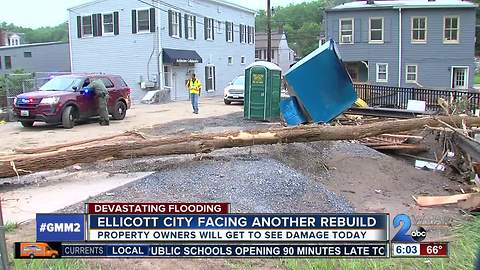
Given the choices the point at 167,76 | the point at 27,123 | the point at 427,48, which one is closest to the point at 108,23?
the point at 167,76

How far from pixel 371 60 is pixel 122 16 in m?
16.3

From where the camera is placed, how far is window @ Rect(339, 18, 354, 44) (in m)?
35.2

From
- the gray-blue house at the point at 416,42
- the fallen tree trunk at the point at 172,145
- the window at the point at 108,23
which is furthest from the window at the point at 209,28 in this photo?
the fallen tree trunk at the point at 172,145

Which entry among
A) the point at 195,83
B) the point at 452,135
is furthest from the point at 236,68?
the point at 452,135

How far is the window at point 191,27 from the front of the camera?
3730 cm

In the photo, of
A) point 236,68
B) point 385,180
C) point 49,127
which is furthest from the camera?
point 236,68

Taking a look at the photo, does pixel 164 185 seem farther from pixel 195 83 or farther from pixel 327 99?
pixel 195 83

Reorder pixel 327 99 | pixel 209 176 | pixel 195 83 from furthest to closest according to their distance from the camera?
pixel 195 83, pixel 327 99, pixel 209 176

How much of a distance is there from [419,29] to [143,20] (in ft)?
57.7

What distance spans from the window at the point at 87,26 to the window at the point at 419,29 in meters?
21.0

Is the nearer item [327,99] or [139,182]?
[139,182]

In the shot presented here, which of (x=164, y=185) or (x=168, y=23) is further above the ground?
(x=168, y=23)

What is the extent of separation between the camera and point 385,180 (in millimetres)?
10656

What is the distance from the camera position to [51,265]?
440 centimetres
